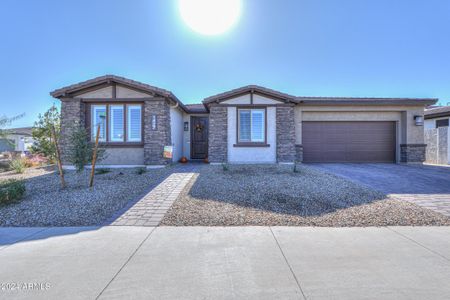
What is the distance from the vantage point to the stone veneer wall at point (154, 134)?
10359 millimetres

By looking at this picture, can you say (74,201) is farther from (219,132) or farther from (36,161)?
(36,161)

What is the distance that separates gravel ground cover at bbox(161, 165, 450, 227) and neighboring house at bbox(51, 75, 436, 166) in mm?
4056

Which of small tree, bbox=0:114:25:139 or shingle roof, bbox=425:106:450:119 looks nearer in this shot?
small tree, bbox=0:114:25:139

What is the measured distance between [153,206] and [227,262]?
112 inches

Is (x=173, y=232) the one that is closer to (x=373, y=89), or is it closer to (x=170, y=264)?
(x=170, y=264)

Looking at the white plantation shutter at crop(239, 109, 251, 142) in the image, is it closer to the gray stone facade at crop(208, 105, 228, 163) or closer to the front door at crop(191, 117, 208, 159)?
the gray stone facade at crop(208, 105, 228, 163)

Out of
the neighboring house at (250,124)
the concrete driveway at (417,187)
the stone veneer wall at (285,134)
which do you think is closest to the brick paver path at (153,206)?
the neighboring house at (250,124)

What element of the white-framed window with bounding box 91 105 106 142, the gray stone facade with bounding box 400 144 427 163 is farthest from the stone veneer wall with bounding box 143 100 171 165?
the gray stone facade with bounding box 400 144 427 163

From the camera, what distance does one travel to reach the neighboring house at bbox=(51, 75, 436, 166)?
1039 cm

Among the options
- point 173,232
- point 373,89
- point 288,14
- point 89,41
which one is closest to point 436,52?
point 373,89

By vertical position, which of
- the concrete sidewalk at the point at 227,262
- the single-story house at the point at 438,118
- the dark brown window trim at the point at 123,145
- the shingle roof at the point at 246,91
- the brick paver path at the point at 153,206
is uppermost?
the shingle roof at the point at 246,91

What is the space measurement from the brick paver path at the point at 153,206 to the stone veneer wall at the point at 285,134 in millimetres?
5760

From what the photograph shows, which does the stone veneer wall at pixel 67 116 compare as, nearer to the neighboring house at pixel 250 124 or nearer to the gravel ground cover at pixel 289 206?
the neighboring house at pixel 250 124

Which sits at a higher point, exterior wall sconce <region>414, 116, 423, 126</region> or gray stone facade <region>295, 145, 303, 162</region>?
exterior wall sconce <region>414, 116, 423, 126</region>
